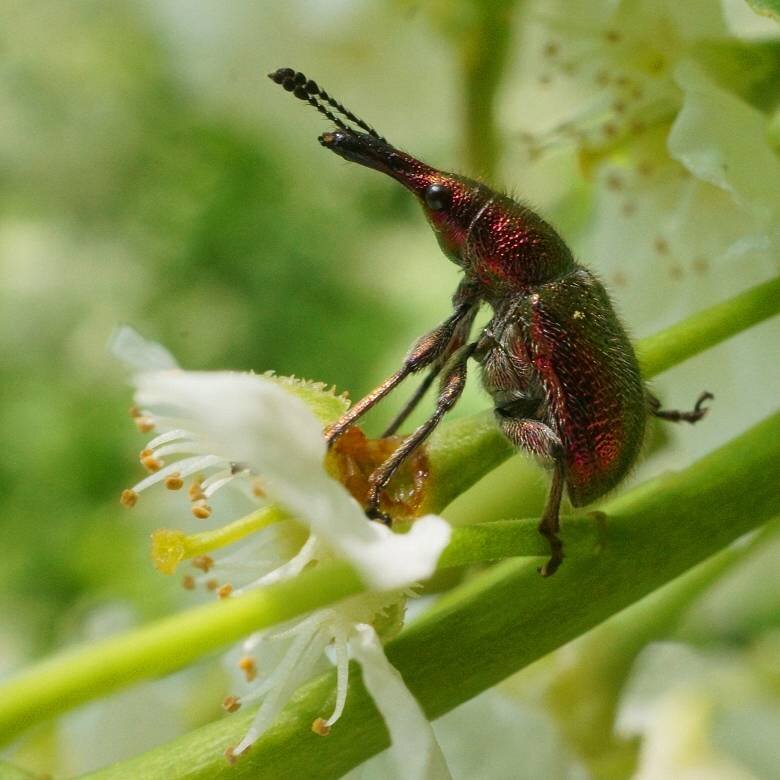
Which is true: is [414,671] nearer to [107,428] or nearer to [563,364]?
[563,364]

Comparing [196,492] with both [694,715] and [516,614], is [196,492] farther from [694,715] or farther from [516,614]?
Answer: [694,715]

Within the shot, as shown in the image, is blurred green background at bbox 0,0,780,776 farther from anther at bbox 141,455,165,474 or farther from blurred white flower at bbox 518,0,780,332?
anther at bbox 141,455,165,474

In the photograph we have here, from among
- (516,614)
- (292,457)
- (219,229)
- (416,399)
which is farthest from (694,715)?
(219,229)

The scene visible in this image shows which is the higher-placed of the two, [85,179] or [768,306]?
[85,179]

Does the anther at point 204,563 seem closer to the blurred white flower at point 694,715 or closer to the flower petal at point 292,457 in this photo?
the flower petal at point 292,457

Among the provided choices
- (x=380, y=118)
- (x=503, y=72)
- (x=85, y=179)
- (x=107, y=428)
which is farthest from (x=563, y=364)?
(x=85, y=179)

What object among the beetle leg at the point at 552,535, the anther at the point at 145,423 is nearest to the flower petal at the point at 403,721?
the beetle leg at the point at 552,535

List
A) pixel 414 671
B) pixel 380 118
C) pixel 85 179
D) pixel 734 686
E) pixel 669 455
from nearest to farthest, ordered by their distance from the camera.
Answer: pixel 414 671 → pixel 669 455 → pixel 734 686 → pixel 380 118 → pixel 85 179
